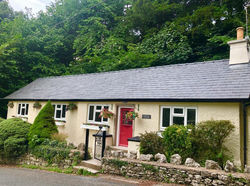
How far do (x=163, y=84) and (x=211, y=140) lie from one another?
13.5 ft

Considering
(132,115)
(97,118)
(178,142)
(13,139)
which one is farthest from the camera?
(97,118)

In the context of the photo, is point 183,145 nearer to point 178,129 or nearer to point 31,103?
point 178,129

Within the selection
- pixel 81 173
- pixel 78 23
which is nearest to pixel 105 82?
pixel 81 173

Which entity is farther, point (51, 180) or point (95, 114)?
point (95, 114)

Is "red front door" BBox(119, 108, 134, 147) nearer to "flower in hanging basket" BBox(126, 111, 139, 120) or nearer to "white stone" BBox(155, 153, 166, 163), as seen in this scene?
"flower in hanging basket" BBox(126, 111, 139, 120)

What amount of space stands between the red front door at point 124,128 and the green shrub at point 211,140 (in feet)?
13.2

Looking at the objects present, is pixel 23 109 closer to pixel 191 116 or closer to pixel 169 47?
pixel 191 116

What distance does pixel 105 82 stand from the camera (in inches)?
548

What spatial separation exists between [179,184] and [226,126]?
2.85 m

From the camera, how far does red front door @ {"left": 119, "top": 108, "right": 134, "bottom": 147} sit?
11.2 metres

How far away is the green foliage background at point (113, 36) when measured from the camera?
18.9 m

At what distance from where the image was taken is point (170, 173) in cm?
688

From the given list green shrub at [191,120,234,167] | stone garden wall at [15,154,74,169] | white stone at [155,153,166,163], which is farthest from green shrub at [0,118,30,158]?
green shrub at [191,120,234,167]

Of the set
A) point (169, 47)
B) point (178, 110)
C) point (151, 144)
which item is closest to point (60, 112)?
point (151, 144)
